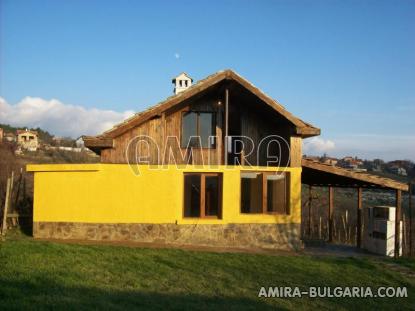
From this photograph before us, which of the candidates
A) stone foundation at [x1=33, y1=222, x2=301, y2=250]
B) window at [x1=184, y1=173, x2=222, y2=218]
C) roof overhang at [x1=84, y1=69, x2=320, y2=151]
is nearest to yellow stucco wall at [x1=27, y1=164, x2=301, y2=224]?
stone foundation at [x1=33, y1=222, x2=301, y2=250]

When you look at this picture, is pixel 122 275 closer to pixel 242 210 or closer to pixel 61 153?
pixel 242 210

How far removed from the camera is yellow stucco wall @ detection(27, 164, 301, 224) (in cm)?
1480

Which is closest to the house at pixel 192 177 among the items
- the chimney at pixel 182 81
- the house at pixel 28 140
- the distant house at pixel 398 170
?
the chimney at pixel 182 81

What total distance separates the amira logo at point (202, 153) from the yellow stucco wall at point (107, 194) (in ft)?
1.08

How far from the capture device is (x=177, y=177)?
15203 mm

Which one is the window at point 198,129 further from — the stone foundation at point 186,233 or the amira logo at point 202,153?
the stone foundation at point 186,233

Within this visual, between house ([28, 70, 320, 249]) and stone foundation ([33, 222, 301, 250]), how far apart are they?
32mm

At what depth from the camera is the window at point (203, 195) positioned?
15.4 m

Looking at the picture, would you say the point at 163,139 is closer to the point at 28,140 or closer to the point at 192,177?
the point at 192,177

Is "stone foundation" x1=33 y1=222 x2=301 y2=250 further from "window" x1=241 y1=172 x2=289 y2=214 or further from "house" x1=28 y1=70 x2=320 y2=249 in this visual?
"window" x1=241 y1=172 x2=289 y2=214

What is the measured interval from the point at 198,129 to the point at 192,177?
1705 millimetres

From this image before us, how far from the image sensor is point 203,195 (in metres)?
15.4

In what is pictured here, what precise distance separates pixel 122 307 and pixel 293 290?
4303mm

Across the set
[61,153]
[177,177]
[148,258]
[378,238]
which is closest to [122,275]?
[148,258]
